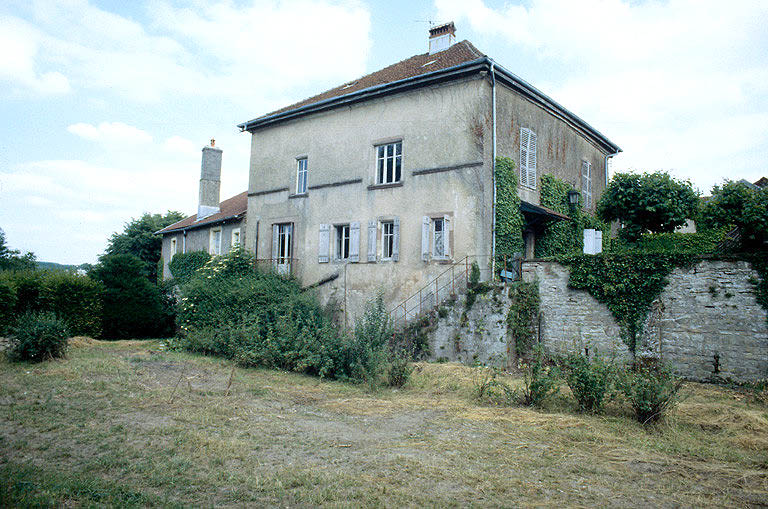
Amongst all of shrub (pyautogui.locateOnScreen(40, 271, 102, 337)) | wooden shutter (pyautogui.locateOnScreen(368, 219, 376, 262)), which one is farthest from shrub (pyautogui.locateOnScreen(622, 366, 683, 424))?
shrub (pyautogui.locateOnScreen(40, 271, 102, 337))

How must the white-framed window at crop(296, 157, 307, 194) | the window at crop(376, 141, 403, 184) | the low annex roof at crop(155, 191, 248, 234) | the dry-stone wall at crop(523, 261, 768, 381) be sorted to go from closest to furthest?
the dry-stone wall at crop(523, 261, 768, 381)
the window at crop(376, 141, 403, 184)
the white-framed window at crop(296, 157, 307, 194)
the low annex roof at crop(155, 191, 248, 234)

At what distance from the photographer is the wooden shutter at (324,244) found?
1728 cm

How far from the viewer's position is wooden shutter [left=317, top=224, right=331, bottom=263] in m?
17.3

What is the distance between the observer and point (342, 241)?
17.3 metres

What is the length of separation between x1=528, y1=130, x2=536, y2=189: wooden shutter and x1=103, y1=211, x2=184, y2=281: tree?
87.7 feet

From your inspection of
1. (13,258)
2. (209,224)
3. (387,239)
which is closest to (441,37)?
(387,239)

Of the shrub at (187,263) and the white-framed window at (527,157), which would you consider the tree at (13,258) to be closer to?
the shrub at (187,263)

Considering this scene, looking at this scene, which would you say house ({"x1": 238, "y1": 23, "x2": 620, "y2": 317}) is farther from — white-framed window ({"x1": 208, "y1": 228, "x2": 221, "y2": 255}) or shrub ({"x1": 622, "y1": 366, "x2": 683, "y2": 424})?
shrub ({"x1": 622, "y1": 366, "x2": 683, "y2": 424})

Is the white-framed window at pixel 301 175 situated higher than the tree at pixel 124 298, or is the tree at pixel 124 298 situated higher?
the white-framed window at pixel 301 175

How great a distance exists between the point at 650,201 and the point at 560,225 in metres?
2.83

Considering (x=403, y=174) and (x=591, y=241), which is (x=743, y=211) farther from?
(x=403, y=174)

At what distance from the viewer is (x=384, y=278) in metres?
15.7

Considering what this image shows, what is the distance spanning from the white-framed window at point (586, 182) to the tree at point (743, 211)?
629 cm

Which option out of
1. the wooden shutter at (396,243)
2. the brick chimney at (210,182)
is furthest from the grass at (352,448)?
the brick chimney at (210,182)
